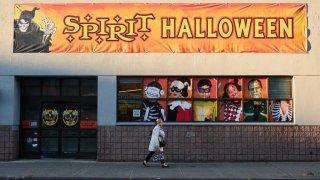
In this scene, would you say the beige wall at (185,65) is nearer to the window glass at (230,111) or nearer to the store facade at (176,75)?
the store facade at (176,75)

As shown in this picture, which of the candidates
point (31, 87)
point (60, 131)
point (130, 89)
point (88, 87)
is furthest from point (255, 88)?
point (31, 87)

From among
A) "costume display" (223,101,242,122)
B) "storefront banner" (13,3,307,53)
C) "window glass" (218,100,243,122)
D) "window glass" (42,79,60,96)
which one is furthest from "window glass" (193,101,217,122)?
"window glass" (42,79,60,96)

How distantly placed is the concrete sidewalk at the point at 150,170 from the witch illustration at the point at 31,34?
4278 millimetres

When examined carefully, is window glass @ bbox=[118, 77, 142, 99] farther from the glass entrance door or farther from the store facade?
the glass entrance door

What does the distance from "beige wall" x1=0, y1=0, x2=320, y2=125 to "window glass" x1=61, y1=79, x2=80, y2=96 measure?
2.10 feet

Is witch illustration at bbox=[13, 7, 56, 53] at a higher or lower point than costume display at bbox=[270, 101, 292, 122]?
higher

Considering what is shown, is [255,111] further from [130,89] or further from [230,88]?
[130,89]

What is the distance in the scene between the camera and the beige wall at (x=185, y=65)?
1795 cm

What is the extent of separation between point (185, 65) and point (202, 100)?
148cm

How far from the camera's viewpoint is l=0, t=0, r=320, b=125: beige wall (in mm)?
17953

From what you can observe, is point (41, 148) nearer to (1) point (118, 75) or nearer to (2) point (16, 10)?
(1) point (118, 75)

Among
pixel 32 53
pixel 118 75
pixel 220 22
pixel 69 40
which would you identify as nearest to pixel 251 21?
pixel 220 22

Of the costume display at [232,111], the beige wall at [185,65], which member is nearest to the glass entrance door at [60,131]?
the beige wall at [185,65]

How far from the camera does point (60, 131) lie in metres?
18.4
